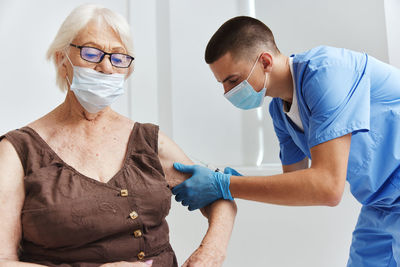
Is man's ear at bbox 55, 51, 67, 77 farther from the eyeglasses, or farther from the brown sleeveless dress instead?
the brown sleeveless dress

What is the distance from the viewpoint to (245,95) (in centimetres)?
160

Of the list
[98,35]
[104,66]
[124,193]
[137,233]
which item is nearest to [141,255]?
[137,233]

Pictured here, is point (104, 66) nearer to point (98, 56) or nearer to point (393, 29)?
point (98, 56)

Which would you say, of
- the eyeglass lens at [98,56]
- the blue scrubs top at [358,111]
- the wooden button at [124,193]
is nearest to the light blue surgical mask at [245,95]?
the blue scrubs top at [358,111]

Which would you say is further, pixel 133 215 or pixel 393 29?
pixel 393 29

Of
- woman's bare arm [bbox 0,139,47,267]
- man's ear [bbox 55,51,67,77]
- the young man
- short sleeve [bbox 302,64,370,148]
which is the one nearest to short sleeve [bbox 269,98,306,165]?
the young man

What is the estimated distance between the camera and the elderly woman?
1.18 m

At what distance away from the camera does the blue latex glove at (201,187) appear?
59.2 inches

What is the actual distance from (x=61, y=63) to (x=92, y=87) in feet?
0.57

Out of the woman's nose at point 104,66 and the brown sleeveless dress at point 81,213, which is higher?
the woman's nose at point 104,66

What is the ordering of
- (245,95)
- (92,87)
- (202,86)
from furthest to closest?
(202,86), (245,95), (92,87)

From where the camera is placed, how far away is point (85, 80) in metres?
1.38

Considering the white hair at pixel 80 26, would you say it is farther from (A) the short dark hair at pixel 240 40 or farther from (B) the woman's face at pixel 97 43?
(A) the short dark hair at pixel 240 40

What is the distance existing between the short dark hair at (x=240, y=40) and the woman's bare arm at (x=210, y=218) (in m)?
0.41
